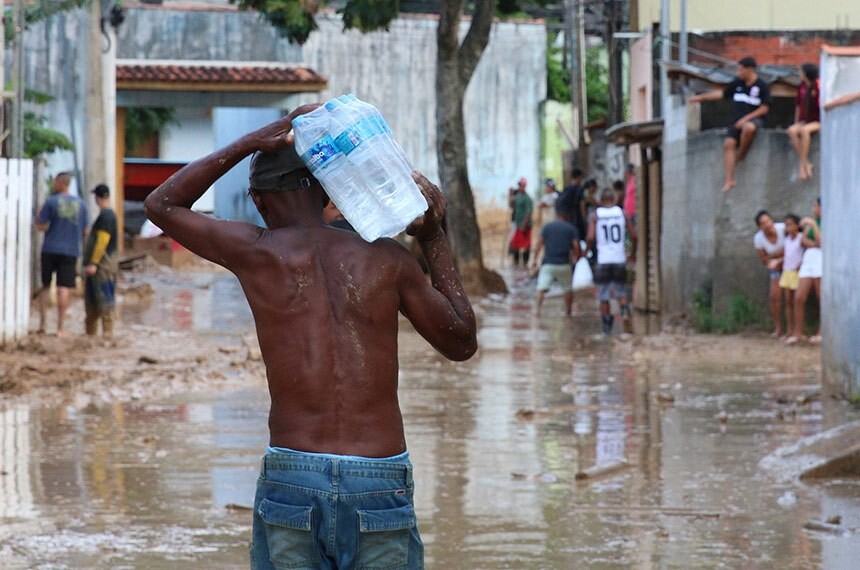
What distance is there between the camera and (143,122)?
40875 millimetres

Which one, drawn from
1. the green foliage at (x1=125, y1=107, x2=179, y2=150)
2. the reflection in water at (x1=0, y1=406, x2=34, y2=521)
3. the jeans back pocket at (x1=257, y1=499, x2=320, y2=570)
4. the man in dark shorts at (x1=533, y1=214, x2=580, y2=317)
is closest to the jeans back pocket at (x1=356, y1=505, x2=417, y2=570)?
the jeans back pocket at (x1=257, y1=499, x2=320, y2=570)

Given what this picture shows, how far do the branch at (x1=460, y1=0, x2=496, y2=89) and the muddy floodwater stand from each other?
1037 centimetres

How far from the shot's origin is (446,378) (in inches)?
507

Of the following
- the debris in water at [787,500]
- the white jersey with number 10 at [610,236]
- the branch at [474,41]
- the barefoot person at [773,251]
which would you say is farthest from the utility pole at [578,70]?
the debris in water at [787,500]

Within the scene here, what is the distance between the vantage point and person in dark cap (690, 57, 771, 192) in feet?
55.5

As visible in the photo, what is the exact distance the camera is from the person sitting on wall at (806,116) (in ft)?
52.1

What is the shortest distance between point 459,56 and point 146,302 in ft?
20.1

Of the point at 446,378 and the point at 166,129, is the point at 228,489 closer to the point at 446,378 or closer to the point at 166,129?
the point at 446,378

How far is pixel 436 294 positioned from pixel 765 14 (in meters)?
24.9

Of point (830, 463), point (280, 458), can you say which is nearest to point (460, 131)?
point (830, 463)

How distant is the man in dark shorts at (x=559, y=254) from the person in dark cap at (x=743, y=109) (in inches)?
95.3

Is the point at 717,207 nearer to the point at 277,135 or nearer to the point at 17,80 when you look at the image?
the point at 17,80

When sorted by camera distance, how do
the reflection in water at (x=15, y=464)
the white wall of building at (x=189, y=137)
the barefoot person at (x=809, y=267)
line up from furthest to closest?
the white wall of building at (x=189, y=137)
the barefoot person at (x=809, y=267)
the reflection in water at (x=15, y=464)

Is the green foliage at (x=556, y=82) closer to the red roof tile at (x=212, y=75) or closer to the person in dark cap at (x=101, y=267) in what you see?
the red roof tile at (x=212, y=75)
